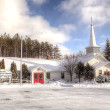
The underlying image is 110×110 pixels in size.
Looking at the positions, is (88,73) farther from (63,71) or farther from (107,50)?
(107,50)

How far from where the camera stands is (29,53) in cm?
6731

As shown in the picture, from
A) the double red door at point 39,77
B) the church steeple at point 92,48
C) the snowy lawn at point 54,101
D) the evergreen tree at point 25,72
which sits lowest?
the snowy lawn at point 54,101

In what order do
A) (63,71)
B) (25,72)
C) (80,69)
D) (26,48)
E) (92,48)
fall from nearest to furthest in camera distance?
(25,72), (80,69), (63,71), (92,48), (26,48)

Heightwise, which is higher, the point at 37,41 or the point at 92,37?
the point at 37,41

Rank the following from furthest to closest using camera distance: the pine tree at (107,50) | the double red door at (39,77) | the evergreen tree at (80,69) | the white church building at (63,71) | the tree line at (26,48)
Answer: the tree line at (26,48)
the pine tree at (107,50)
the evergreen tree at (80,69)
the white church building at (63,71)
the double red door at (39,77)

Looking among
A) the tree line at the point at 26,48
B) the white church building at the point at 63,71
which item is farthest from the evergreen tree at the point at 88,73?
the tree line at the point at 26,48

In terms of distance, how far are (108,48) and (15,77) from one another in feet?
122

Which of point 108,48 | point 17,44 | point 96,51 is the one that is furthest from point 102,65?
point 17,44

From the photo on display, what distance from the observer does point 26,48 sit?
65.2 meters

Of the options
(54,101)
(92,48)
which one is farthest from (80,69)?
(54,101)

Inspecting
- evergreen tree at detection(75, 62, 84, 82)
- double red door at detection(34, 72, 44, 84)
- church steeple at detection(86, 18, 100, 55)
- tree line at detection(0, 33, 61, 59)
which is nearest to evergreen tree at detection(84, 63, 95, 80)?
evergreen tree at detection(75, 62, 84, 82)

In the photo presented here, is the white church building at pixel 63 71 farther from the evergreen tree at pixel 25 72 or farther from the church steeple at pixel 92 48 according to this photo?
the evergreen tree at pixel 25 72

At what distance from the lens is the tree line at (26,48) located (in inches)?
2415

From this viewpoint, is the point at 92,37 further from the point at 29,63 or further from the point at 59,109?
the point at 59,109
